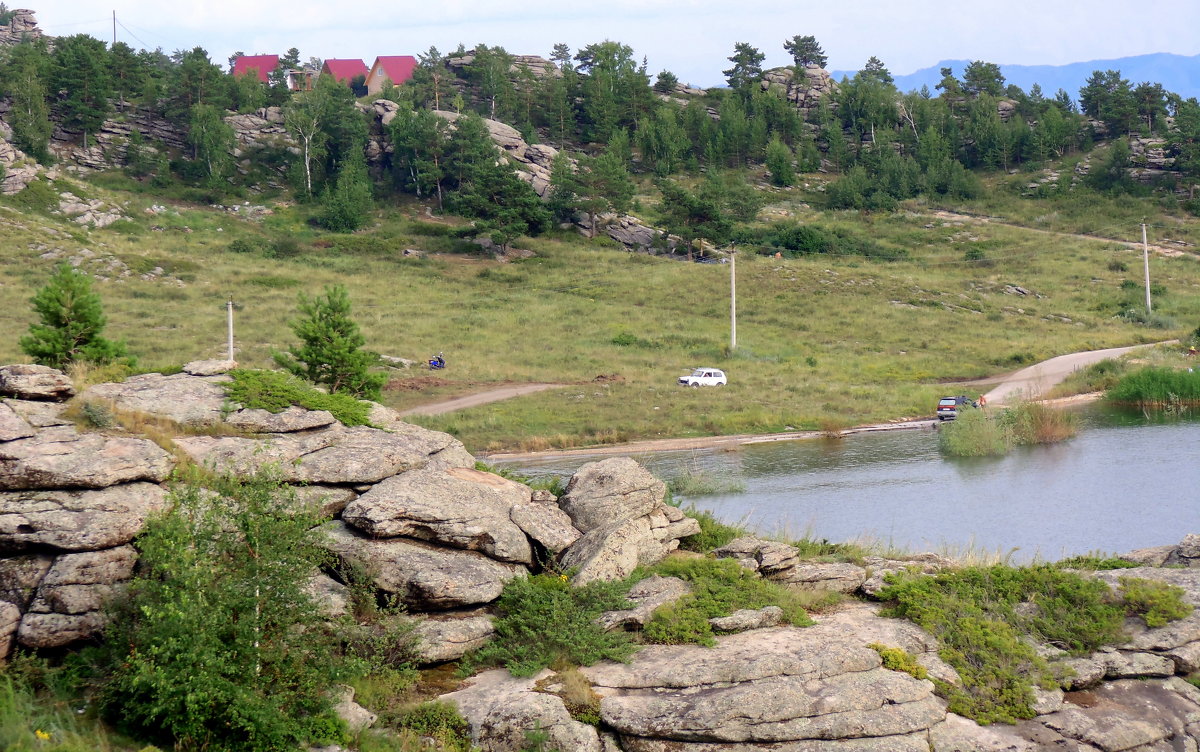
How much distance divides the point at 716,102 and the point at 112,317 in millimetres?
114231

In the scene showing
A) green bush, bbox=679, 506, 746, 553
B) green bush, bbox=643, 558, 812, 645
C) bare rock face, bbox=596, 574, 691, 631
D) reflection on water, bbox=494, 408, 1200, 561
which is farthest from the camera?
reflection on water, bbox=494, 408, 1200, 561

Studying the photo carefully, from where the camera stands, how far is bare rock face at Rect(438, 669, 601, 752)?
510 inches

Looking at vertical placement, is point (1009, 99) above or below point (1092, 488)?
above

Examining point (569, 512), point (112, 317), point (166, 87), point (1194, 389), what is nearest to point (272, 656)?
A: point (569, 512)

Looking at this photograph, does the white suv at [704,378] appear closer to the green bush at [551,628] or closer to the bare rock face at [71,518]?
the green bush at [551,628]

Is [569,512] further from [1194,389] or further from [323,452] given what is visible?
[1194,389]

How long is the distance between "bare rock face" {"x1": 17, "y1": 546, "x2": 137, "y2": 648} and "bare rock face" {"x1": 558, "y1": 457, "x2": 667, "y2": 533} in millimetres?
7808

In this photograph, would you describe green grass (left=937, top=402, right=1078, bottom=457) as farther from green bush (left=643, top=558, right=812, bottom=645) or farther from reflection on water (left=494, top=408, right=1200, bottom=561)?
green bush (left=643, top=558, right=812, bottom=645)

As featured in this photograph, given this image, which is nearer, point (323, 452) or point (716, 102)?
point (323, 452)

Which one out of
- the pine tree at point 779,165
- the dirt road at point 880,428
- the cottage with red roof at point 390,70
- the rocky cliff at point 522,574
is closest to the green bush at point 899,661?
the rocky cliff at point 522,574

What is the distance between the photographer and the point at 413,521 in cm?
1599

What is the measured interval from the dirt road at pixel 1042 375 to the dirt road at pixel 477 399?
23.9m

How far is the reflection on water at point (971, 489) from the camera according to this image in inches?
1042

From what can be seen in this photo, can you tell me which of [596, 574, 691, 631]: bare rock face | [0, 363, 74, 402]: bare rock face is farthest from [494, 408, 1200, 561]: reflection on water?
[0, 363, 74, 402]: bare rock face
